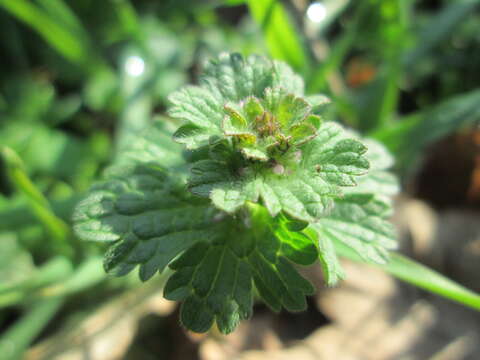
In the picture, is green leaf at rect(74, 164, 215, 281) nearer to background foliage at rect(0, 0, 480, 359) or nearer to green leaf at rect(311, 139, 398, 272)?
green leaf at rect(311, 139, 398, 272)

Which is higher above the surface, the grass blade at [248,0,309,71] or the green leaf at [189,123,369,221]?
the grass blade at [248,0,309,71]

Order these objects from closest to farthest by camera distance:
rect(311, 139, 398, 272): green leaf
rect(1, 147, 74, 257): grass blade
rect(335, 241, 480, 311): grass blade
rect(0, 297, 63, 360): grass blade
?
rect(311, 139, 398, 272): green leaf < rect(335, 241, 480, 311): grass blade < rect(1, 147, 74, 257): grass blade < rect(0, 297, 63, 360): grass blade

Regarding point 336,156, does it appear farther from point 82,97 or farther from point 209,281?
point 82,97

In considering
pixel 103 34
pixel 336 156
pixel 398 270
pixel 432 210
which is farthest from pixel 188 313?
pixel 103 34

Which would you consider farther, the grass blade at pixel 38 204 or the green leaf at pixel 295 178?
the grass blade at pixel 38 204

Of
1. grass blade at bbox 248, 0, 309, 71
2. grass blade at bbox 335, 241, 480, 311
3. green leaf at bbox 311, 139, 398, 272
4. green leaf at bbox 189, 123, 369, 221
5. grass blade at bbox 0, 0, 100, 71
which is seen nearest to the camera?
green leaf at bbox 189, 123, 369, 221

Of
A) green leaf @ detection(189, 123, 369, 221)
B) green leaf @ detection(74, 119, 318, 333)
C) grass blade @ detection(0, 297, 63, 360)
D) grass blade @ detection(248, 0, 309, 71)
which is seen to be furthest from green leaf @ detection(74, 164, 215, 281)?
grass blade @ detection(248, 0, 309, 71)

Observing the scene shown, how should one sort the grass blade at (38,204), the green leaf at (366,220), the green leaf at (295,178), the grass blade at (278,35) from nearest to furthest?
the green leaf at (295,178), the green leaf at (366,220), the grass blade at (38,204), the grass blade at (278,35)

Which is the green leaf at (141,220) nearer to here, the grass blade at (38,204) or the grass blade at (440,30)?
the grass blade at (38,204)

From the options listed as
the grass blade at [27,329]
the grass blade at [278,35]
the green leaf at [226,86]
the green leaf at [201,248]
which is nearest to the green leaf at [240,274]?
the green leaf at [201,248]
